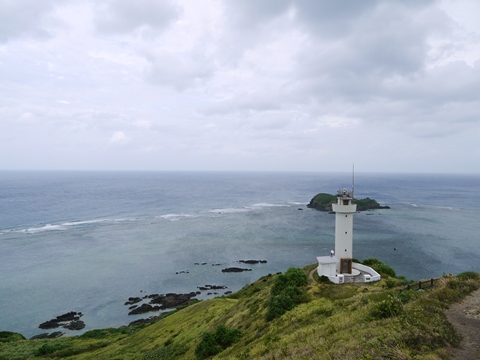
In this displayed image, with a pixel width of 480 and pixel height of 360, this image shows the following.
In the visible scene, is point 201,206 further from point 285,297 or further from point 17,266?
point 285,297

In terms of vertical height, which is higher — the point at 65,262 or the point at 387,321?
the point at 387,321

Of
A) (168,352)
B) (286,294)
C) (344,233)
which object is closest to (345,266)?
(344,233)

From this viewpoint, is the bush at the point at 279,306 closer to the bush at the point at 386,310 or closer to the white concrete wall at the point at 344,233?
the bush at the point at 386,310

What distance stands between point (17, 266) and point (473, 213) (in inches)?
5862

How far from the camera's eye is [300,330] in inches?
711

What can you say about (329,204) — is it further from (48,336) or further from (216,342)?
(216,342)

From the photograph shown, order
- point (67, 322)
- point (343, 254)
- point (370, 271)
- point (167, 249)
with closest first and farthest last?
point (370, 271), point (343, 254), point (67, 322), point (167, 249)

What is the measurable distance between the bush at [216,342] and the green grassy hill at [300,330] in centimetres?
7

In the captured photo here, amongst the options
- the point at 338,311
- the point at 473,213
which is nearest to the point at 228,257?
the point at 338,311

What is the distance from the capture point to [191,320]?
3312 cm

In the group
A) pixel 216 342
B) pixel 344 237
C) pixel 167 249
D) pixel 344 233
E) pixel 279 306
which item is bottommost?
pixel 167 249

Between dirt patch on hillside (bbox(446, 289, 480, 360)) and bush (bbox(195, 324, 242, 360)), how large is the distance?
1430 centimetres

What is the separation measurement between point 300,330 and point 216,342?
724 cm

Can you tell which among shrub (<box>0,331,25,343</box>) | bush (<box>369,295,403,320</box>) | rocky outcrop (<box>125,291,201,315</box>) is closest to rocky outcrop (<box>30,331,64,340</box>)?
shrub (<box>0,331,25,343</box>)
